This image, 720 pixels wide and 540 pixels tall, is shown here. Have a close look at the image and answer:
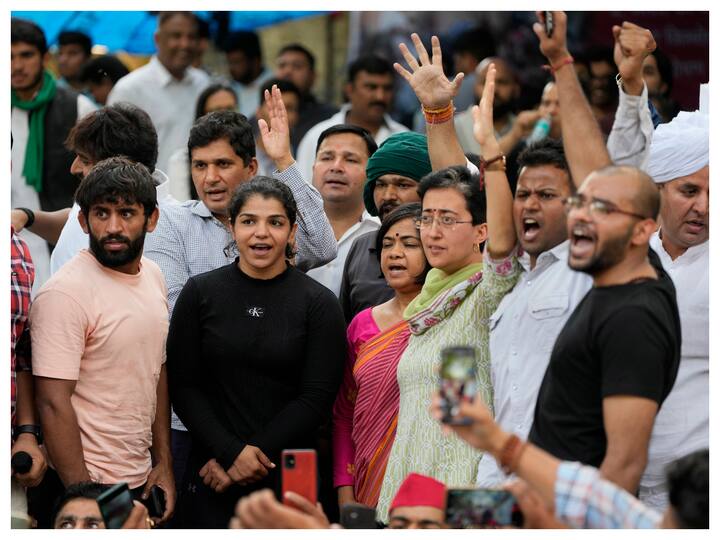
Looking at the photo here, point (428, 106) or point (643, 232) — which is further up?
point (428, 106)

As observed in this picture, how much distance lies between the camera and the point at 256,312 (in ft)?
17.1

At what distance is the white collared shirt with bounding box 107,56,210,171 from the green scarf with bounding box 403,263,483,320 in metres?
4.14

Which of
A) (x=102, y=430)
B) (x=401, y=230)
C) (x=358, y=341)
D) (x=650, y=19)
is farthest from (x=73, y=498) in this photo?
(x=650, y=19)

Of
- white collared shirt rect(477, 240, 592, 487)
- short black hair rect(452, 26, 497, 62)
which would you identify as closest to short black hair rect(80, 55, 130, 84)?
short black hair rect(452, 26, 497, 62)

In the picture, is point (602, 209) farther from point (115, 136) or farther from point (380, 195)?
point (115, 136)

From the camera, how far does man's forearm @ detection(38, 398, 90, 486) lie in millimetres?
4863

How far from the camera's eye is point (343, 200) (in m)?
6.40

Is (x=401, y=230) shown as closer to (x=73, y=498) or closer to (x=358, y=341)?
(x=358, y=341)

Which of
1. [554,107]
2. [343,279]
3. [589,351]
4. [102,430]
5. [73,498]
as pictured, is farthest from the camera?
[554,107]

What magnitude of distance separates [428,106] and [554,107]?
3135 millimetres

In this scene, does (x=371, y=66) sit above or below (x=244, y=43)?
below

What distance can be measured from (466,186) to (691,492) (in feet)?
5.93

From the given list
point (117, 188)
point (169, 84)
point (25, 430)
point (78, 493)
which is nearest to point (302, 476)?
point (78, 493)

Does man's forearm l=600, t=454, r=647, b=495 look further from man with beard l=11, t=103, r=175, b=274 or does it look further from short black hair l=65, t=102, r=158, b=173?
short black hair l=65, t=102, r=158, b=173
